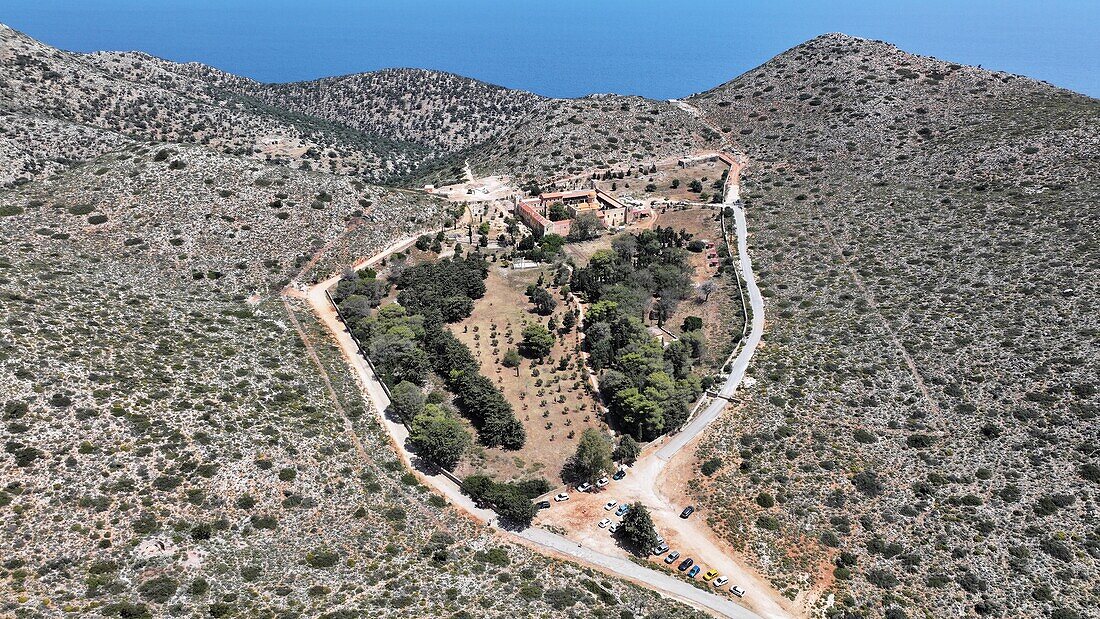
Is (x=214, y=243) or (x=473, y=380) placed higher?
(x=214, y=243)

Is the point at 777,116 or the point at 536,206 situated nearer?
the point at 536,206

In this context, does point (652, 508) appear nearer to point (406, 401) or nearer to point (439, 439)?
point (439, 439)

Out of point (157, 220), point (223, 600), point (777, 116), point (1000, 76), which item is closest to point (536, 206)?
point (157, 220)

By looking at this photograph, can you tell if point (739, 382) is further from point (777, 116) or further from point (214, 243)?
point (777, 116)

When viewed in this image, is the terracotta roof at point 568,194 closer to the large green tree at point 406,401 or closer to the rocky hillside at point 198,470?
the rocky hillside at point 198,470

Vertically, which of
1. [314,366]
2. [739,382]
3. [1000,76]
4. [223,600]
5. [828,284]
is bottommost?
[223,600]

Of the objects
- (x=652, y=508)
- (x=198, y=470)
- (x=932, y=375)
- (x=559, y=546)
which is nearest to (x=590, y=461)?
(x=652, y=508)

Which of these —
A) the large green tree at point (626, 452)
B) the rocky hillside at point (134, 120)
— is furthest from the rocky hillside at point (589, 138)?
the large green tree at point (626, 452)

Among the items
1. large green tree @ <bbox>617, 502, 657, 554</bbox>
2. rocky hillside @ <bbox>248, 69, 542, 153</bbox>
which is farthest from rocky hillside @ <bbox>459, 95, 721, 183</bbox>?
large green tree @ <bbox>617, 502, 657, 554</bbox>
